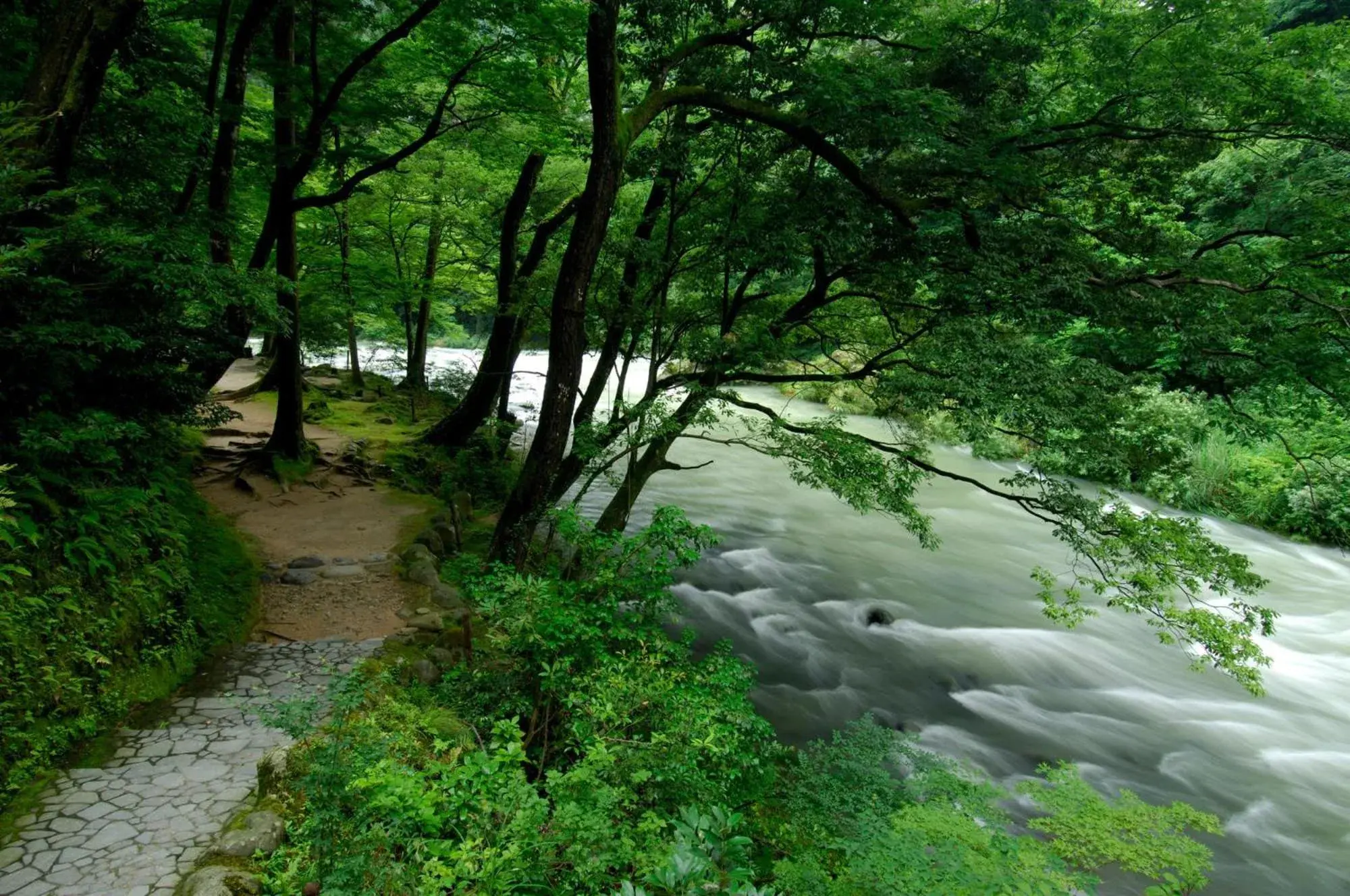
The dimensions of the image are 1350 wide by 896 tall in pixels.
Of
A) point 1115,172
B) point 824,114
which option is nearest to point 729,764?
point 824,114

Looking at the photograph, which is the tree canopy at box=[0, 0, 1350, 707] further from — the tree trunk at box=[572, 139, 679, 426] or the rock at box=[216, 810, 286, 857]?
the rock at box=[216, 810, 286, 857]

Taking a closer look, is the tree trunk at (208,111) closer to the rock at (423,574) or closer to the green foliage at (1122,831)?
the rock at (423,574)

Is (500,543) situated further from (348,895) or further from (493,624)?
(348,895)

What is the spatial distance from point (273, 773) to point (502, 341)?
9071 millimetres

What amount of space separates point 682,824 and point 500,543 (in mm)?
4803

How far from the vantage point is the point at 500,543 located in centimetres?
673

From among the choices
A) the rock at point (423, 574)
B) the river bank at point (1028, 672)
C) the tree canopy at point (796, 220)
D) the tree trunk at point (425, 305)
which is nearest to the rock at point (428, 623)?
the rock at point (423, 574)

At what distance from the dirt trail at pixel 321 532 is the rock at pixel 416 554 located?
24 centimetres

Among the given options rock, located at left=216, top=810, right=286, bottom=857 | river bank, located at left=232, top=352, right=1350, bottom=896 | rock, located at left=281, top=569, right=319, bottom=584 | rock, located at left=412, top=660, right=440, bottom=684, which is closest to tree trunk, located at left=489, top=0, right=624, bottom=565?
rock, located at left=412, top=660, right=440, bottom=684

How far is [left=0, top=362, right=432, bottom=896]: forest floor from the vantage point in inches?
124

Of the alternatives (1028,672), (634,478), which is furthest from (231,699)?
(1028,672)

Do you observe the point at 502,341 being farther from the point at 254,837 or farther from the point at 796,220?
the point at 254,837

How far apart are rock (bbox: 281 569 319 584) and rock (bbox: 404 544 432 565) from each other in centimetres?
105

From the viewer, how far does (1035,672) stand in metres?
9.15
